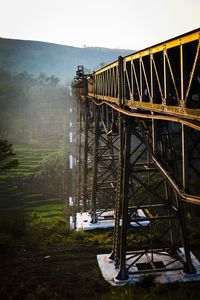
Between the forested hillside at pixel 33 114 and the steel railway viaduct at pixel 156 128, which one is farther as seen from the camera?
the forested hillside at pixel 33 114

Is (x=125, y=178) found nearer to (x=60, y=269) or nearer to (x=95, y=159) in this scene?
(x=60, y=269)

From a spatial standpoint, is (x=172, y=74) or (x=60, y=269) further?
(x=60, y=269)

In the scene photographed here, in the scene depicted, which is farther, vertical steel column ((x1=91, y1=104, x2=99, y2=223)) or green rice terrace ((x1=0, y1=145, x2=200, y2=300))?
vertical steel column ((x1=91, y1=104, x2=99, y2=223))

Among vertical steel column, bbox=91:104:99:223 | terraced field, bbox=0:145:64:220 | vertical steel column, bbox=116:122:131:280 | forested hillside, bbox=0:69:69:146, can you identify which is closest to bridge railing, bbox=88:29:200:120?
vertical steel column, bbox=116:122:131:280

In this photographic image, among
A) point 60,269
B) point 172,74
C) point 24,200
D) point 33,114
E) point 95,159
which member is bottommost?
point 24,200

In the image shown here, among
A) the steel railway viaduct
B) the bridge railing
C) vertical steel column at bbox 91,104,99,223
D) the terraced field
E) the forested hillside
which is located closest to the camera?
the bridge railing

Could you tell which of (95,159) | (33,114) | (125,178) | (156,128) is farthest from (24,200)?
Answer: (33,114)

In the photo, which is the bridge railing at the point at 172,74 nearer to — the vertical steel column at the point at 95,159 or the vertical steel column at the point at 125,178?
the vertical steel column at the point at 125,178

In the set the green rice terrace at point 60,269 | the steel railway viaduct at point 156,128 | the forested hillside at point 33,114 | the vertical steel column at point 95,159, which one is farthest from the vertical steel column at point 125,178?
the forested hillside at point 33,114

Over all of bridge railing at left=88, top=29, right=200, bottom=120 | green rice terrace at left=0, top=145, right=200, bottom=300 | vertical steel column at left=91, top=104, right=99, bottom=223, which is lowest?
green rice terrace at left=0, top=145, right=200, bottom=300

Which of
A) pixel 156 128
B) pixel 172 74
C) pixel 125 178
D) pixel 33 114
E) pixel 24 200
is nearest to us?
pixel 172 74

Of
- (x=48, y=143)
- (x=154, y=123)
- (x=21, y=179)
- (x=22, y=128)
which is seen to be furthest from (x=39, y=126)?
(x=154, y=123)

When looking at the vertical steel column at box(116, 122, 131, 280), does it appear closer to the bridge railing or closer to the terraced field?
the bridge railing
